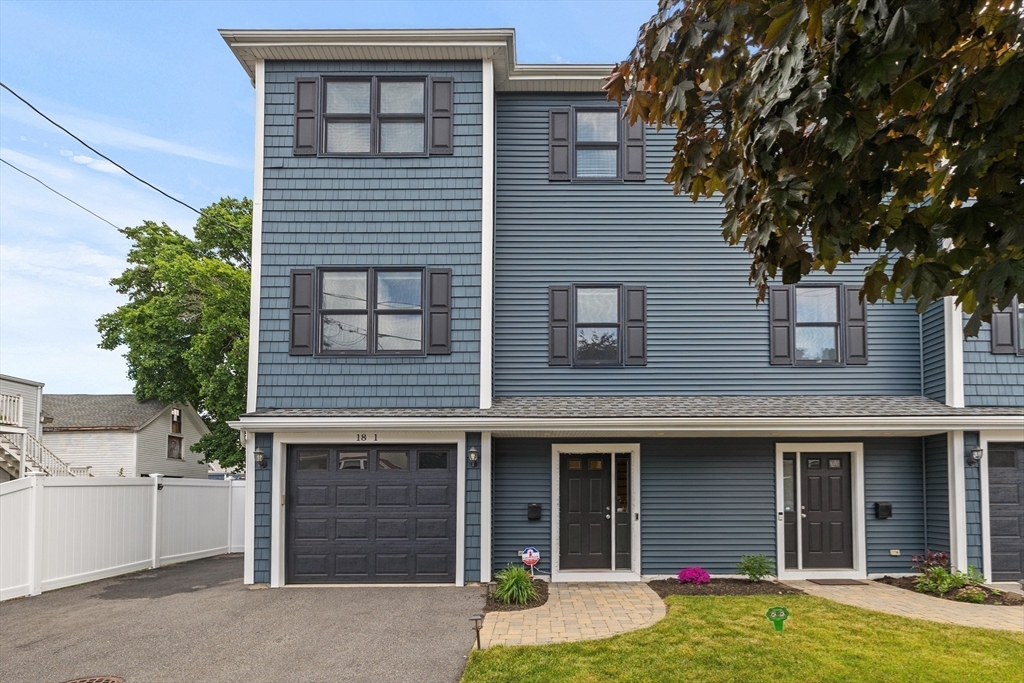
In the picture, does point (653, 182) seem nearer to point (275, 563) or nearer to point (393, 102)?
point (393, 102)

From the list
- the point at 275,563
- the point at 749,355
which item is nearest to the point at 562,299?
the point at 749,355

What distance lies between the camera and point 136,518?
11.3 meters

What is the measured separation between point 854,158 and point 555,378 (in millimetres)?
7160

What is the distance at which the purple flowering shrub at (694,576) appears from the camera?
31.4 ft

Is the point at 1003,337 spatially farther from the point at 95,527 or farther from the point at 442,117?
the point at 95,527

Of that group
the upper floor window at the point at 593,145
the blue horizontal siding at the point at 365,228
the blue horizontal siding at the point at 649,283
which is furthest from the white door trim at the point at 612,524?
the upper floor window at the point at 593,145

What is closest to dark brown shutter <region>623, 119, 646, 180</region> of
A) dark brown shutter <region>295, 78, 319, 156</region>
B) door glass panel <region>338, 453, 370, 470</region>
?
dark brown shutter <region>295, 78, 319, 156</region>

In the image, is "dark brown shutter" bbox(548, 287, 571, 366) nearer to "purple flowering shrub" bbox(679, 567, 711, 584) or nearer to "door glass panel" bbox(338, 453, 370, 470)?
"door glass panel" bbox(338, 453, 370, 470)

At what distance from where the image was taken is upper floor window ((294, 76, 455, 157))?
10.1 meters

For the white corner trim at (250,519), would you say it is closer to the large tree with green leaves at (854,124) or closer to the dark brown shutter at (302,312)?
the dark brown shutter at (302,312)

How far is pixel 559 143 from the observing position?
10.8m

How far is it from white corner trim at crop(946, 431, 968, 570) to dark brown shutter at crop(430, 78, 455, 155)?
7.91 m

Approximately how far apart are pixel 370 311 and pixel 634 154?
179 inches

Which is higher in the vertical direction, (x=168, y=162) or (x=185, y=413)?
(x=168, y=162)
